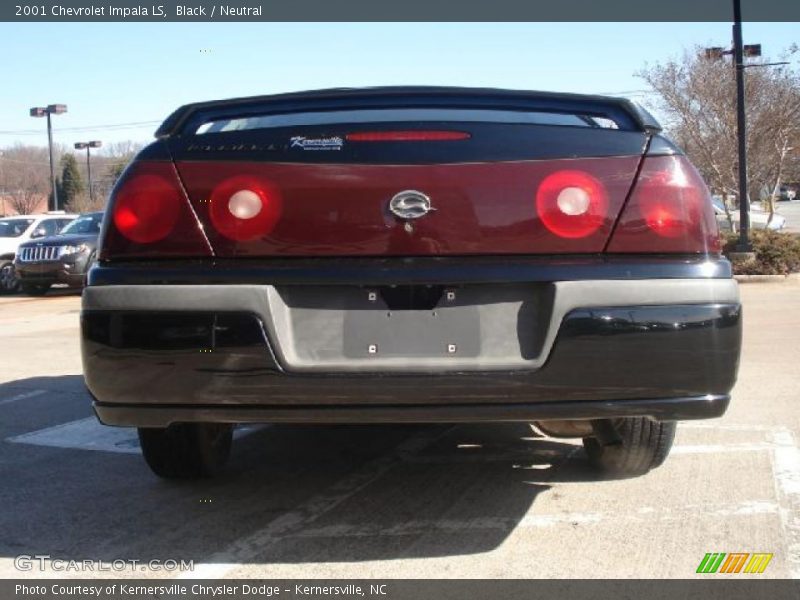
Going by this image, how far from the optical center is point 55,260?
16.0 metres

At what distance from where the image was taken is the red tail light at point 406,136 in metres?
2.81

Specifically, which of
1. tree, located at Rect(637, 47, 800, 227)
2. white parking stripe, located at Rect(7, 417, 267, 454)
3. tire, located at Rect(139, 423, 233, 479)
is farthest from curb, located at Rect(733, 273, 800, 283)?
tire, located at Rect(139, 423, 233, 479)

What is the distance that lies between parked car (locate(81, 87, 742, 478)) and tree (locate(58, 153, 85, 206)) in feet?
224

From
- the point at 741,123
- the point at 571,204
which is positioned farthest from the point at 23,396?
the point at 741,123

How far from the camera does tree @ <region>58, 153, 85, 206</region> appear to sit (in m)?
67.1

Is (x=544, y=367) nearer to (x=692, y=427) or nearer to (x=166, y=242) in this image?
(x=166, y=242)

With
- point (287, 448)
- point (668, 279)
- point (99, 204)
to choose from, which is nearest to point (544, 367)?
point (668, 279)

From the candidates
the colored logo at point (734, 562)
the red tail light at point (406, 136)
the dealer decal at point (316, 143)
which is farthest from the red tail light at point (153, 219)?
the colored logo at point (734, 562)

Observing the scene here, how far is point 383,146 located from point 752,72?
53.7 feet

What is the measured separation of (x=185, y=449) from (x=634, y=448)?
194 cm

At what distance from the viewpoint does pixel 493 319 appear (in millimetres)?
2682

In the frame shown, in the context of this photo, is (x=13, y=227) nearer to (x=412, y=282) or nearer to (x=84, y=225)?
(x=84, y=225)

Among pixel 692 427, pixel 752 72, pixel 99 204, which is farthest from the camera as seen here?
pixel 99 204

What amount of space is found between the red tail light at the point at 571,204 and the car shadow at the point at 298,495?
3.92 feet
